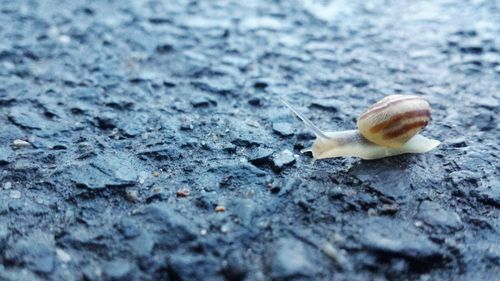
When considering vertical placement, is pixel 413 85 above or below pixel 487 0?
below

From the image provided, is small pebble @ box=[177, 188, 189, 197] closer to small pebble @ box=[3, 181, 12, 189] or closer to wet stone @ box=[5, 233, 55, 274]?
wet stone @ box=[5, 233, 55, 274]

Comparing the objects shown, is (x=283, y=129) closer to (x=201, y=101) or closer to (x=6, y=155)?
(x=201, y=101)

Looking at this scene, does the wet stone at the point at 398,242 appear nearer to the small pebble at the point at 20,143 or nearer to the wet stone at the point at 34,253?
the wet stone at the point at 34,253

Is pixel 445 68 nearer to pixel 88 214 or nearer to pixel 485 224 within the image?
pixel 485 224

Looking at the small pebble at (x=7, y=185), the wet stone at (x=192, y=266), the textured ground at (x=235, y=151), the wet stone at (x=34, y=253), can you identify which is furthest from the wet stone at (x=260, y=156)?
the small pebble at (x=7, y=185)

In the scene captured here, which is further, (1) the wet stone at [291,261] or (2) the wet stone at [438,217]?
(2) the wet stone at [438,217]

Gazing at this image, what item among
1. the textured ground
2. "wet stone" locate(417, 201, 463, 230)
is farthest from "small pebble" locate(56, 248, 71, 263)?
"wet stone" locate(417, 201, 463, 230)

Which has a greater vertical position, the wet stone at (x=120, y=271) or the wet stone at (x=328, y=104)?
the wet stone at (x=328, y=104)

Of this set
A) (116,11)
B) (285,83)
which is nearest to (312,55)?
(285,83)
